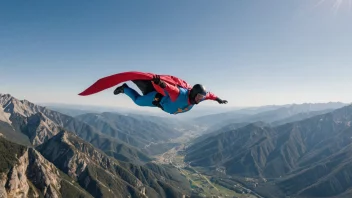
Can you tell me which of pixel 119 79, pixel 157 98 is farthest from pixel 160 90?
pixel 119 79

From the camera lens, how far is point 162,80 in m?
13.5

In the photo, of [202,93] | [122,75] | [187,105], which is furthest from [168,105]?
[122,75]

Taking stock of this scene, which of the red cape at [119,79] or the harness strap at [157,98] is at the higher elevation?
the red cape at [119,79]

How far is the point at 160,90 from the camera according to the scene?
1432cm

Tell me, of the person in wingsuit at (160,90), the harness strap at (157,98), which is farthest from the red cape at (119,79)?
the harness strap at (157,98)

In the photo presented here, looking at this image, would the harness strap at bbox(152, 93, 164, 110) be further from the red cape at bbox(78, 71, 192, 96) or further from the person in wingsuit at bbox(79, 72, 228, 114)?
the red cape at bbox(78, 71, 192, 96)

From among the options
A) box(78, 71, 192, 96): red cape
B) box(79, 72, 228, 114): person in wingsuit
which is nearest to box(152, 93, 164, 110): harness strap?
box(79, 72, 228, 114): person in wingsuit

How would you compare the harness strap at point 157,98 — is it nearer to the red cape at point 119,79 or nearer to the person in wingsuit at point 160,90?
the person in wingsuit at point 160,90

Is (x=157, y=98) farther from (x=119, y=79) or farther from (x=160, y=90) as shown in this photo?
(x=119, y=79)

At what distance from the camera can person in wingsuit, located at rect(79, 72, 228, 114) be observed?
1355 centimetres

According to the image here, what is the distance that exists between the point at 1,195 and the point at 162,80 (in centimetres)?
23499

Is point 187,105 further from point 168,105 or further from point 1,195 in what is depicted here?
point 1,195

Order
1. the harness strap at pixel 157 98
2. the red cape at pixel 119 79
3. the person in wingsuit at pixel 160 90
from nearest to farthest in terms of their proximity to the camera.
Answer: the red cape at pixel 119 79 → the person in wingsuit at pixel 160 90 → the harness strap at pixel 157 98

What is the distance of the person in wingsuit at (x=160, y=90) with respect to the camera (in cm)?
1355
